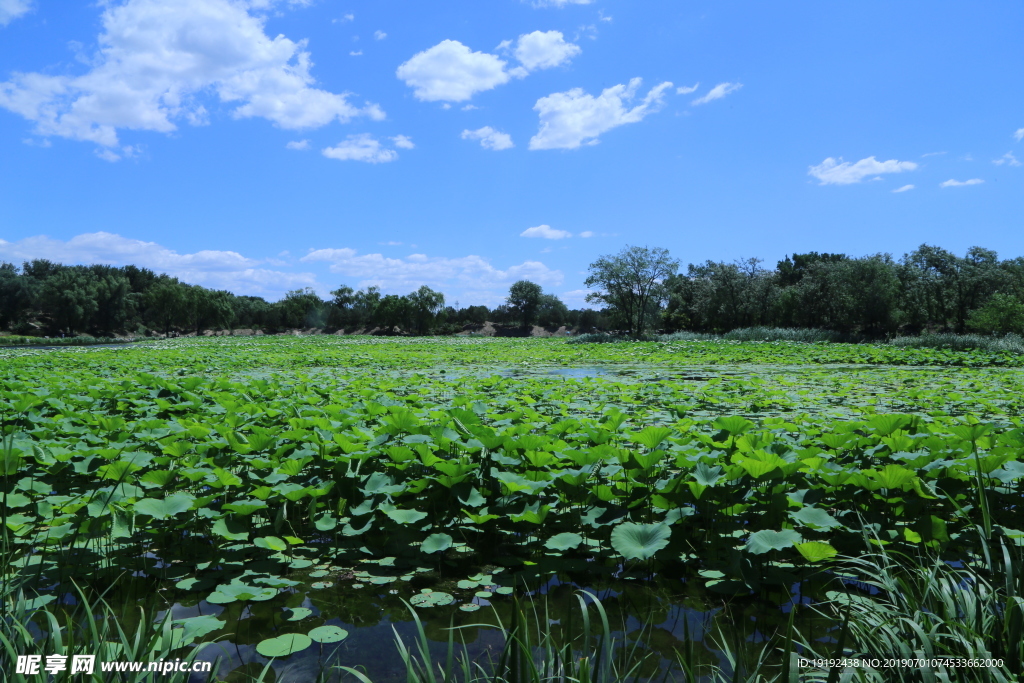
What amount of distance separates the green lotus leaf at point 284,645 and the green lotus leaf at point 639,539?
1.19 meters

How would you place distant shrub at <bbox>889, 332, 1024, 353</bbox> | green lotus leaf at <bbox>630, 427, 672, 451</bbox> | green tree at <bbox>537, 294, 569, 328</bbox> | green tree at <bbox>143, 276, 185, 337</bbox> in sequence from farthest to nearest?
green tree at <bbox>537, 294, 569, 328</bbox>, green tree at <bbox>143, 276, 185, 337</bbox>, distant shrub at <bbox>889, 332, 1024, 353</bbox>, green lotus leaf at <bbox>630, 427, 672, 451</bbox>

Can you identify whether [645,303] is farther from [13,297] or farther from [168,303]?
[13,297]

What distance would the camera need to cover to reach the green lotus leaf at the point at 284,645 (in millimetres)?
1889

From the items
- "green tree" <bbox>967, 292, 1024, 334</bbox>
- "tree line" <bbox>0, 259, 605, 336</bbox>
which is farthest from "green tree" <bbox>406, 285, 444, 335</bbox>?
"green tree" <bbox>967, 292, 1024, 334</bbox>

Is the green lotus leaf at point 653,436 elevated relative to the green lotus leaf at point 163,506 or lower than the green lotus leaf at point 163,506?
elevated

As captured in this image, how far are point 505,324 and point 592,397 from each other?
52768 millimetres

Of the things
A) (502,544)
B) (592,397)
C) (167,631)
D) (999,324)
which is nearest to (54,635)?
(167,631)

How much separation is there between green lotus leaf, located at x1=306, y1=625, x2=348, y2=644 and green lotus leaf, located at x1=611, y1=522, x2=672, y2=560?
1.08 metres

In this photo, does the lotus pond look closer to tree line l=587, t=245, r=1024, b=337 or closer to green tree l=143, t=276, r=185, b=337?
tree line l=587, t=245, r=1024, b=337

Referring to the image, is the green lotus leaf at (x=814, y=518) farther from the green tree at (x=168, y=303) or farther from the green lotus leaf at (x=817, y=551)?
the green tree at (x=168, y=303)

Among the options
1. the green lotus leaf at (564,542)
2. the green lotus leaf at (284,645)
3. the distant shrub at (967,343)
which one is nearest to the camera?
the green lotus leaf at (284,645)

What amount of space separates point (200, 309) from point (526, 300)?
3349cm

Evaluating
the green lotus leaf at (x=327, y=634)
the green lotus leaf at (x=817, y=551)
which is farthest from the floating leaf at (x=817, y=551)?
the green lotus leaf at (x=327, y=634)

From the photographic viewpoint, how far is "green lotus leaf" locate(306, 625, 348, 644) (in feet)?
6.51
